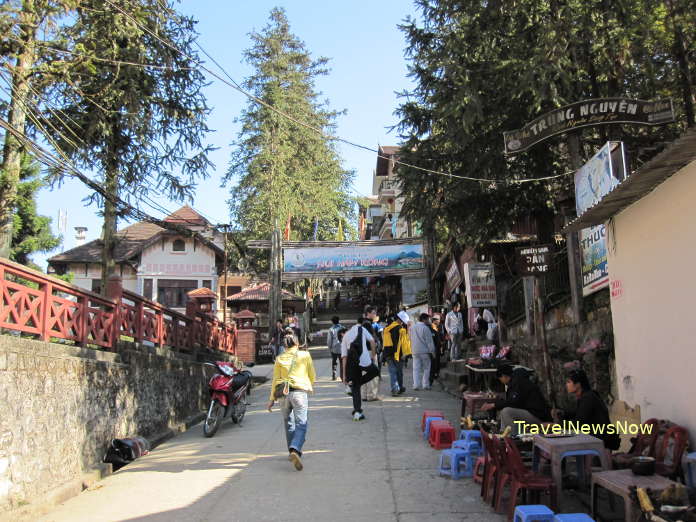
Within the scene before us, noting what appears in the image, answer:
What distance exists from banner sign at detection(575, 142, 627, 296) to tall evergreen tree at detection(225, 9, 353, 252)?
24234 mm

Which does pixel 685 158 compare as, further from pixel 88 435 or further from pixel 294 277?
pixel 294 277

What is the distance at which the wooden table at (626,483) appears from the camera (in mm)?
4219

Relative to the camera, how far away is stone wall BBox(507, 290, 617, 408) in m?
8.37

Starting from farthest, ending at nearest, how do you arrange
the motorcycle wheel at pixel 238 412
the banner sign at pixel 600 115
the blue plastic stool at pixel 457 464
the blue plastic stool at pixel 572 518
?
1. the motorcycle wheel at pixel 238 412
2. the banner sign at pixel 600 115
3. the blue plastic stool at pixel 457 464
4. the blue plastic stool at pixel 572 518

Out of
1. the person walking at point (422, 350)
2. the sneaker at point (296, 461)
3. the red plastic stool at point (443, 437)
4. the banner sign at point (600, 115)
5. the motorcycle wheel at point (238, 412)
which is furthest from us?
the person walking at point (422, 350)

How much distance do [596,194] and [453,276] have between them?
50.2 ft

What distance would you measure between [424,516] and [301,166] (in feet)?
103

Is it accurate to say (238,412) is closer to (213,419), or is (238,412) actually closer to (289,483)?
(213,419)

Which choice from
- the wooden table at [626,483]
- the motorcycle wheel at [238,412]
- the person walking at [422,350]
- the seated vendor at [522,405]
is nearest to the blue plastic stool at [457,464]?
the seated vendor at [522,405]

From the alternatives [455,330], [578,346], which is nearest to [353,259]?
[455,330]

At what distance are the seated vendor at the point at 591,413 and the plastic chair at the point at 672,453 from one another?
53cm

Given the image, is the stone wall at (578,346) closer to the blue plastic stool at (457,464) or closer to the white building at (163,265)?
the blue plastic stool at (457,464)

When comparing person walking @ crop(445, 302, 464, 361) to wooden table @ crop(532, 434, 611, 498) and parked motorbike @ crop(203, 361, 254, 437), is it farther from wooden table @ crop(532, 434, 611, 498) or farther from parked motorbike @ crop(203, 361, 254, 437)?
wooden table @ crop(532, 434, 611, 498)

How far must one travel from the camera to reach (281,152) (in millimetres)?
33781
